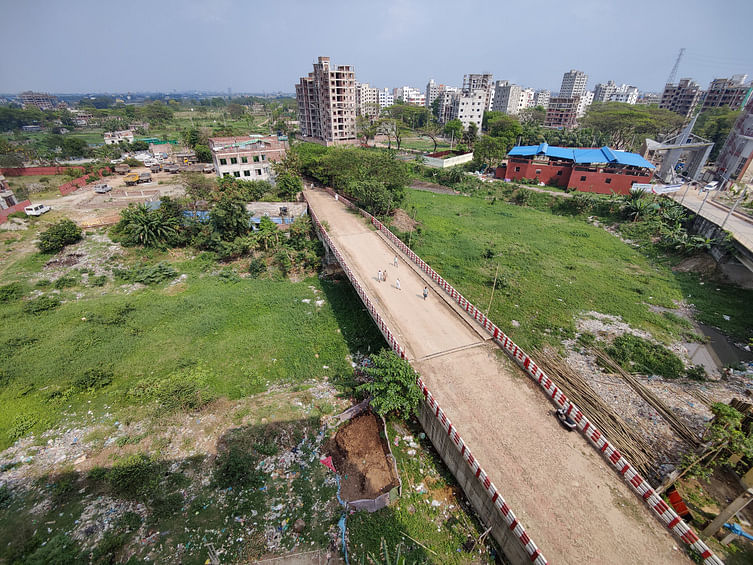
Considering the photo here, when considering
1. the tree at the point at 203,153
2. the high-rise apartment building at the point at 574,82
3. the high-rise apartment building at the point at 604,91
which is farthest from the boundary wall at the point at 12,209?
the high-rise apartment building at the point at 604,91

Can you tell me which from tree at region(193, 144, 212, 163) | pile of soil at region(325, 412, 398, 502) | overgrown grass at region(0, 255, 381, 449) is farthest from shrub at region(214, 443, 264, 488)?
tree at region(193, 144, 212, 163)

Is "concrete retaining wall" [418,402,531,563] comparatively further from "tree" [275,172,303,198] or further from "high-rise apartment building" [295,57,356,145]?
"high-rise apartment building" [295,57,356,145]

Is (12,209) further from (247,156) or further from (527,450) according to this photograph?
(527,450)

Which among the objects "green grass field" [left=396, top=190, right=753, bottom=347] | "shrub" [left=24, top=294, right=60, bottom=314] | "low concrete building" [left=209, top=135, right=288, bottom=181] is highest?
"low concrete building" [left=209, top=135, right=288, bottom=181]

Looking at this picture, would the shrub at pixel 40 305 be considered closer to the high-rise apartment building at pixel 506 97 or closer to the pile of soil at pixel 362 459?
the pile of soil at pixel 362 459

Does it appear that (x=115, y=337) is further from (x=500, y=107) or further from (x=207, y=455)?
(x=500, y=107)
